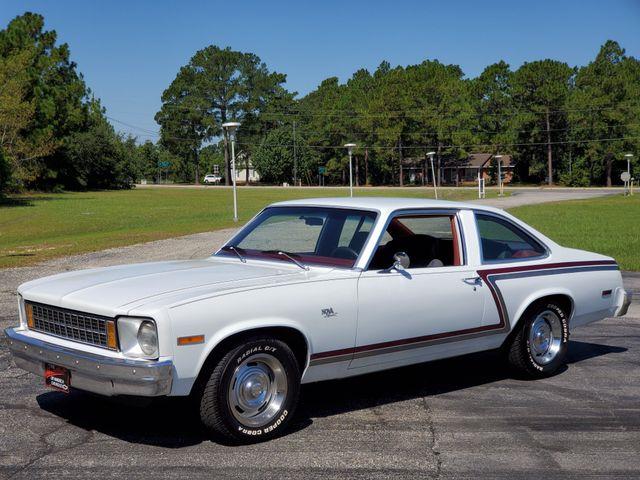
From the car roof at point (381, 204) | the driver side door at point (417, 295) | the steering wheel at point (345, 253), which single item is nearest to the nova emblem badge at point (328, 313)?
the driver side door at point (417, 295)

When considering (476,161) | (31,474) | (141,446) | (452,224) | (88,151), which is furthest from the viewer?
(476,161)

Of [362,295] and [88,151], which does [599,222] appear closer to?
[362,295]

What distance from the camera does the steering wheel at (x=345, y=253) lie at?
591 centimetres

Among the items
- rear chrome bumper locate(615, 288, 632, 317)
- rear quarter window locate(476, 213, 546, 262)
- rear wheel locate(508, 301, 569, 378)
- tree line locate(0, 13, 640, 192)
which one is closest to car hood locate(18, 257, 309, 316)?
rear quarter window locate(476, 213, 546, 262)

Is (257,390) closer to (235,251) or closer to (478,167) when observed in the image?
(235,251)

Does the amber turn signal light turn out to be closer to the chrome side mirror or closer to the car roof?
the chrome side mirror

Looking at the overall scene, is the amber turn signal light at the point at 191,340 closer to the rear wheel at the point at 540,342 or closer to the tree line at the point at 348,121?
the rear wheel at the point at 540,342

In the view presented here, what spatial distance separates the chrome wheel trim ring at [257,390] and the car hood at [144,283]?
513 millimetres

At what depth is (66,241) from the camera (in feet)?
78.4

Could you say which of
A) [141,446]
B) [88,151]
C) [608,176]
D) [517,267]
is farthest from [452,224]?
[608,176]

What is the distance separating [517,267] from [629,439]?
1.79 metres

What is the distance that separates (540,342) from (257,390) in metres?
2.93

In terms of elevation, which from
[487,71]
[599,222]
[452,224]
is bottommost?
[599,222]

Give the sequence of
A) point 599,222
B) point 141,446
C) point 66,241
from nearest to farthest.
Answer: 1. point 141,446
2. point 66,241
3. point 599,222
